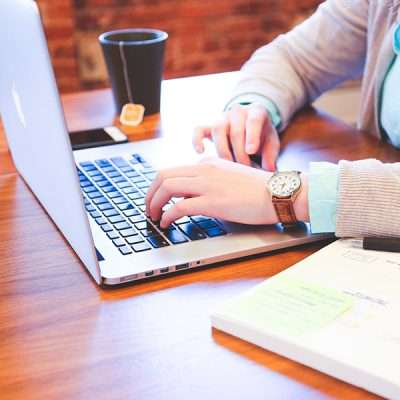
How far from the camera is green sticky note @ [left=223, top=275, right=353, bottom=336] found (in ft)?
2.24

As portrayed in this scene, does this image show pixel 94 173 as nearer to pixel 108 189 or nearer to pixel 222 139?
pixel 108 189

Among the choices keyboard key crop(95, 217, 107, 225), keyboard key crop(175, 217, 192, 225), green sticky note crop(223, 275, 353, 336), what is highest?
green sticky note crop(223, 275, 353, 336)

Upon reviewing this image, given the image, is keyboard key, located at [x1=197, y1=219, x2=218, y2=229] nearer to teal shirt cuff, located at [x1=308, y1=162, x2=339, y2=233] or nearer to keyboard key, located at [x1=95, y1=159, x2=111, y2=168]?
teal shirt cuff, located at [x1=308, y1=162, x2=339, y2=233]

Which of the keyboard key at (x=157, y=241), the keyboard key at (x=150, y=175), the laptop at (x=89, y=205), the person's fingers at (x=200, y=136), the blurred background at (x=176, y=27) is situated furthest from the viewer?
the blurred background at (x=176, y=27)

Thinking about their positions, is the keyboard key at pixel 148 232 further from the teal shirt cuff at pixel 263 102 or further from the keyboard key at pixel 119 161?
the teal shirt cuff at pixel 263 102

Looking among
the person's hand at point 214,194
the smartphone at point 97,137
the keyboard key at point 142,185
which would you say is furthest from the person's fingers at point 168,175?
the smartphone at point 97,137

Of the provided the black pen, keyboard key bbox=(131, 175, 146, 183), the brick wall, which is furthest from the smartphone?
the brick wall

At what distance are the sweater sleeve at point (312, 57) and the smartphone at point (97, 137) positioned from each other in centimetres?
22

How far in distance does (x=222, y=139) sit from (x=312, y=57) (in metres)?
0.35

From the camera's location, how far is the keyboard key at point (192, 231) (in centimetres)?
89

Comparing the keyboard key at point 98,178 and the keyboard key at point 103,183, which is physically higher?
the keyboard key at point 103,183

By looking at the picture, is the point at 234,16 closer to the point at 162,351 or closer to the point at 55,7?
the point at 55,7

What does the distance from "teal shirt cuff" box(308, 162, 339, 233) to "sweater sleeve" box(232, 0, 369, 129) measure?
426 millimetres

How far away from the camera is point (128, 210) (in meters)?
0.97
